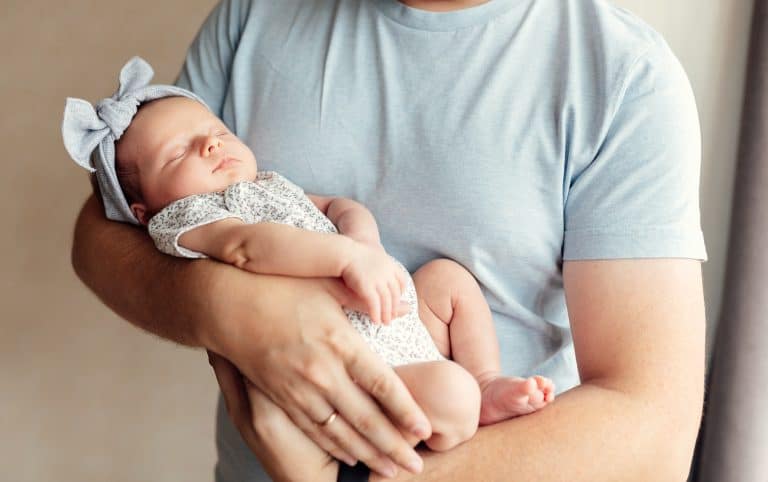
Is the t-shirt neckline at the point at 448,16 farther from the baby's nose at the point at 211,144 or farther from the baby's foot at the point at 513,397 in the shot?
the baby's foot at the point at 513,397

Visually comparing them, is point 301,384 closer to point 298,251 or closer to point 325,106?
point 298,251

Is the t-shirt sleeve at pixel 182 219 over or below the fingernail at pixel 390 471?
over

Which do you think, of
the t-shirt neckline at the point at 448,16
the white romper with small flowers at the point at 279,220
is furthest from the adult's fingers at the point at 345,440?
Answer: the t-shirt neckline at the point at 448,16

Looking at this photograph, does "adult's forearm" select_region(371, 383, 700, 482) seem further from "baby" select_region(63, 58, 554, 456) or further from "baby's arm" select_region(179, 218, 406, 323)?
"baby's arm" select_region(179, 218, 406, 323)

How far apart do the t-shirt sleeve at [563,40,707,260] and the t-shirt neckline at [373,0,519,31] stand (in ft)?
0.78

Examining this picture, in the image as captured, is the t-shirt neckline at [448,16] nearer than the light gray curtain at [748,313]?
Yes

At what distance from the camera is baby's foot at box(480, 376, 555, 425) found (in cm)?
103

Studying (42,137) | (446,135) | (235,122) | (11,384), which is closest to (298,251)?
(446,135)

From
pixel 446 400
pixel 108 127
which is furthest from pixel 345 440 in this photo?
pixel 108 127

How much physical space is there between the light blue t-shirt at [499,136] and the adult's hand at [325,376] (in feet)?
0.89

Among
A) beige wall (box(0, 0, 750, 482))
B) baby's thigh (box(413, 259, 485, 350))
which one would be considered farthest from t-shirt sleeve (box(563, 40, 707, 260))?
beige wall (box(0, 0, 750, 482))

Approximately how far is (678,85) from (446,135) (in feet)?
1.11

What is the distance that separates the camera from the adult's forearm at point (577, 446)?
3.33ft

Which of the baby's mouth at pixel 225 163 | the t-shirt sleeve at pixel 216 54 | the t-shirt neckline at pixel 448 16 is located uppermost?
the t-shirt neckline at pixel 448 16
